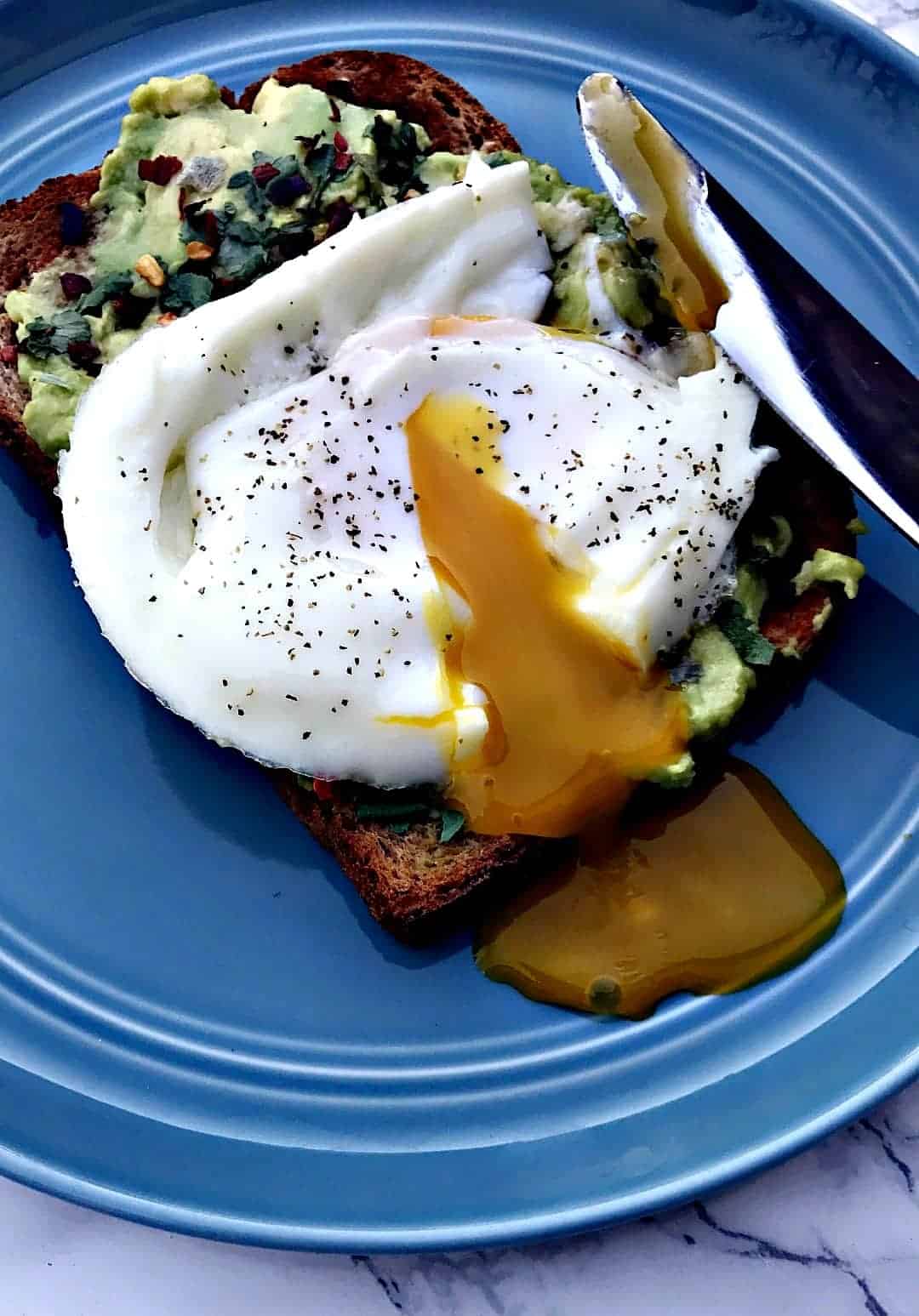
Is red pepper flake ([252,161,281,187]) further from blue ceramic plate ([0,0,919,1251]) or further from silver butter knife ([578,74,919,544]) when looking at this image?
blue ceramic plate ([0,0,919,1251])

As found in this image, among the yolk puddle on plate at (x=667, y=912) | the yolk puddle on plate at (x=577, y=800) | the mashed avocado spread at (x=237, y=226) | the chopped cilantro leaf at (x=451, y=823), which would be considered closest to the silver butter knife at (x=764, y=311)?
the mashed avocado spread at (x=237, y=226)

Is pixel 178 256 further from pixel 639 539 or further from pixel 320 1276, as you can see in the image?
pixel 320 1276

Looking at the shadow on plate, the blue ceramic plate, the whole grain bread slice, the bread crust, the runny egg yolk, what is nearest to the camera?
the blue ceramic plate

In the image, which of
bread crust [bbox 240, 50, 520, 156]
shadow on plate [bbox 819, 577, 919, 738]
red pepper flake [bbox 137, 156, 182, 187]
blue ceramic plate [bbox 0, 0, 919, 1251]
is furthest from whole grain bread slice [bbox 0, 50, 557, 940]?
shadow on plate [bbox 819, 577, 919, 738]

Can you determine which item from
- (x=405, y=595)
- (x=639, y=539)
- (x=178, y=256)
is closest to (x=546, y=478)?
(x=639, y=539)

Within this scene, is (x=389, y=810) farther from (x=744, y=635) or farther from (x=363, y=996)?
(x=744, y=635)
